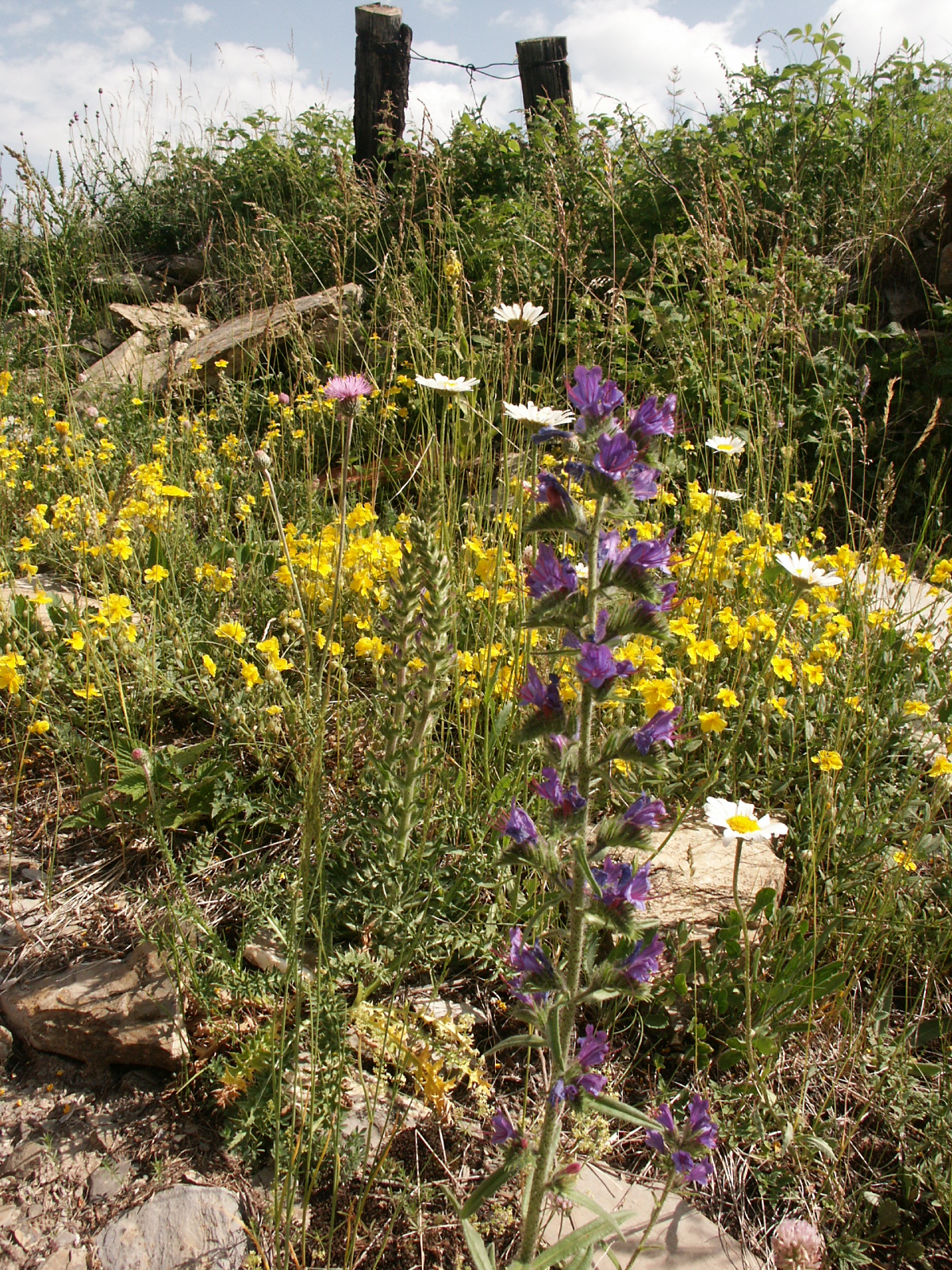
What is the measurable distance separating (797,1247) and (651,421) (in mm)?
1590

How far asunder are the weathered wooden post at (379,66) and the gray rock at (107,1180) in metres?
7.14

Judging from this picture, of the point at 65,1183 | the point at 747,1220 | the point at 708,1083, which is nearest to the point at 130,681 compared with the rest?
the point at 65,1183

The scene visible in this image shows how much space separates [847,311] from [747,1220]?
4755mm

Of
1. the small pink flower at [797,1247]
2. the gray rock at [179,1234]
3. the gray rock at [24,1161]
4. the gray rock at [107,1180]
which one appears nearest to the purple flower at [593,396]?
the small pink flower at [797,1247]

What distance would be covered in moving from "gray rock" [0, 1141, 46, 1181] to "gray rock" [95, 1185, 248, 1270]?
245mm

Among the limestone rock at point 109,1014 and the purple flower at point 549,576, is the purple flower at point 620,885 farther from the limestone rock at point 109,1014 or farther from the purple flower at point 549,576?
the limestone rock at point 109,1014

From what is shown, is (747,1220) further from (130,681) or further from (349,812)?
(130,681)

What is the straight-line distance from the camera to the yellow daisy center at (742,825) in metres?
1.83

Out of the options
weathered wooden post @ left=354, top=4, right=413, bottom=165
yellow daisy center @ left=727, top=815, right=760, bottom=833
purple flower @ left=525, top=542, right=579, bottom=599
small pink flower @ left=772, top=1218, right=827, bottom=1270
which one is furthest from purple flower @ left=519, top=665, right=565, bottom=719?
weathered wooden post @ left=354, top=4, right=413, bottom=165

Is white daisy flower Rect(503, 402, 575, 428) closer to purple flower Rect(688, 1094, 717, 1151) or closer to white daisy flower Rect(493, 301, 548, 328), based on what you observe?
white daisy flower Rect(493, 301, 548, 328)

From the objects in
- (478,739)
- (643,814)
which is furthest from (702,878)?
(643,814)

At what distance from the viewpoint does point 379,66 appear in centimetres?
693

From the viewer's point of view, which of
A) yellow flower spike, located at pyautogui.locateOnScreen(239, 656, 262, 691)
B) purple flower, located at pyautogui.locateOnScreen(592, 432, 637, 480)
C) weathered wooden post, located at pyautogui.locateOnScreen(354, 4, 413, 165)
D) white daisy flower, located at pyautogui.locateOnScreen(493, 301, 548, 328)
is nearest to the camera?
purple flower, located at pyautogui.locateOnScreen(592, 432, 637, 480)

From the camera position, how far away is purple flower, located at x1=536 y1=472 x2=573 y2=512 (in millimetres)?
1314
